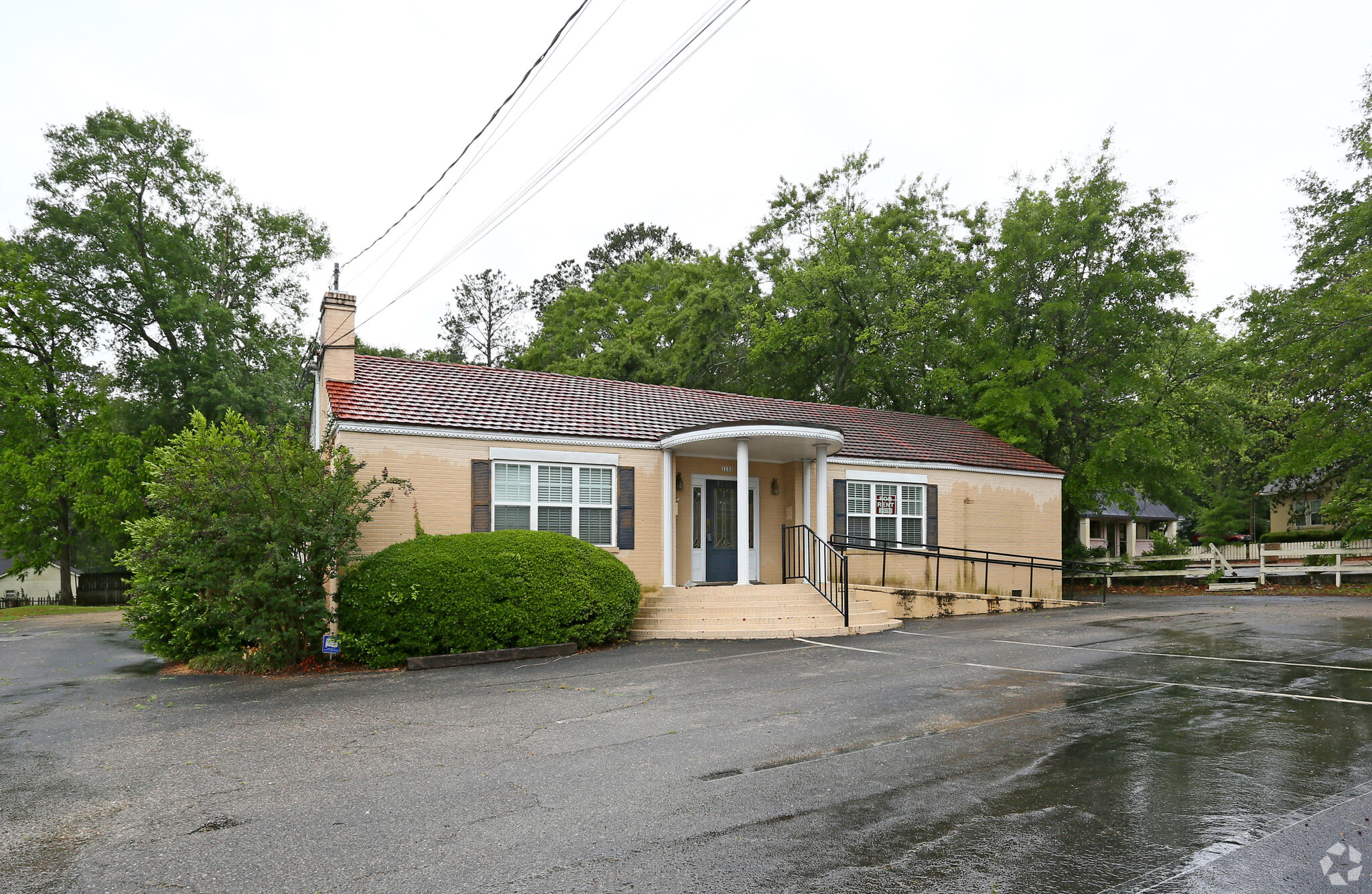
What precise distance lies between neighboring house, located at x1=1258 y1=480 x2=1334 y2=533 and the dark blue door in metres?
29.3

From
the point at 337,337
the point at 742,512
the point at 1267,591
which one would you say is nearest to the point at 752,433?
the point at 742,512

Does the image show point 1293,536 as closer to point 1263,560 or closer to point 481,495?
point 1263,560

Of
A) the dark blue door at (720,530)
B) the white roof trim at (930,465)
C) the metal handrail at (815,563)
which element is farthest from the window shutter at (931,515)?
the dark blue door at (720,530)

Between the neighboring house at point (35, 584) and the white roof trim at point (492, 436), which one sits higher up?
the white roof trim at point (492, 436)

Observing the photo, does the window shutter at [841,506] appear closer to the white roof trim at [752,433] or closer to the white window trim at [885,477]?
the white window trim at [885,477]

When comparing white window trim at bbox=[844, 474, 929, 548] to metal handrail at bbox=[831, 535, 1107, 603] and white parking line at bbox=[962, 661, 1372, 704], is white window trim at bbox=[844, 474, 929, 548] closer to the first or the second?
metal handrail at bbox=[831, 535, 1107, 603]

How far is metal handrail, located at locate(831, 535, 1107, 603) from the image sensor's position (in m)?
17.5

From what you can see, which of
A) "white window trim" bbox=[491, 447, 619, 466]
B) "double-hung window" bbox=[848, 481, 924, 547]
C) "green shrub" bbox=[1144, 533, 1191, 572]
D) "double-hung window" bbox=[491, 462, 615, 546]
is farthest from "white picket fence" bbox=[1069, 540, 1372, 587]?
"white window trim" bbox=[491, 447, 619, 466]

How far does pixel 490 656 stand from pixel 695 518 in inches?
273

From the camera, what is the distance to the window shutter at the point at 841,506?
17.7 m

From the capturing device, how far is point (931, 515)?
63.0ft

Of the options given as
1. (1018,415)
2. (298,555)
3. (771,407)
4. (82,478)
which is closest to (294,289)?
(82,478)

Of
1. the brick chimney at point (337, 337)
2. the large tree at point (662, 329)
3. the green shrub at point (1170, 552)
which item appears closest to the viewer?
the brick chimney at point (337, 337)

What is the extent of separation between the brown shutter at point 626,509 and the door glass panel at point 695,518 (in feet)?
6.36
